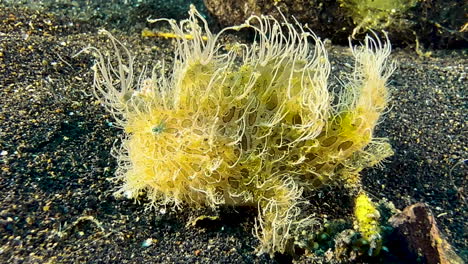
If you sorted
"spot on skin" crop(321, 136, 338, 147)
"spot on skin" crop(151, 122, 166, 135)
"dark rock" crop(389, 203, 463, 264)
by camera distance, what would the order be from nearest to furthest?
1. "spot on skin" crop(151, 122, 166, 135)
2. "dark rock" crop(389, 203, 463, 264)
3. "spot on skin" crop(321, 136, 338, 147)

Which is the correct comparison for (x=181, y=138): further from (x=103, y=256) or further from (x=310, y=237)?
(x=310, y=237)

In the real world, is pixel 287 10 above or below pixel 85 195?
above

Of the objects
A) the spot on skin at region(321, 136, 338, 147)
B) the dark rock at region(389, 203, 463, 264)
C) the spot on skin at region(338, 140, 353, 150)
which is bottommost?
the dark rock at region(389, 203, 463, 264)

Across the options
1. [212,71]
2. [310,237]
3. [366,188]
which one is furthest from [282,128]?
[366,188]

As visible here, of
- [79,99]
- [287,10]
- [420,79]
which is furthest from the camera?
[287,10]

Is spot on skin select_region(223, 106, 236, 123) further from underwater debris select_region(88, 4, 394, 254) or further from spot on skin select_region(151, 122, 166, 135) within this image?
spot on skin select_region(151, 122, 166, 135)

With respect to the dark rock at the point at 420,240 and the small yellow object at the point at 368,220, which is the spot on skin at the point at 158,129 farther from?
the dark rock at the point at 420,240

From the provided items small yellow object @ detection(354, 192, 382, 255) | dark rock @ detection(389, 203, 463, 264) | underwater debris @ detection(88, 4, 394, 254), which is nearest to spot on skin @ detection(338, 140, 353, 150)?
underwater debris @ detection(88, 4, 394, 254)
